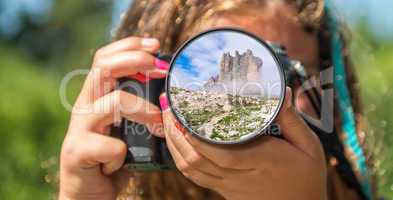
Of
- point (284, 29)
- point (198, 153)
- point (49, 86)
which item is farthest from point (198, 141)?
point (49, 86)

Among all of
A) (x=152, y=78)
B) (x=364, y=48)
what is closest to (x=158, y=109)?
(x=152, y=78)

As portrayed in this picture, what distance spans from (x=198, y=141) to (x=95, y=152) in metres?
0.16

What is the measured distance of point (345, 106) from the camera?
0.96m

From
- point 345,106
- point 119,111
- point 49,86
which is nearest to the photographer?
point 119,111

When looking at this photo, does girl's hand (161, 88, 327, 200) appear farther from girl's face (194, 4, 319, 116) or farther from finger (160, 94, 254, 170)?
girl's face (194, 4, 319, 116)

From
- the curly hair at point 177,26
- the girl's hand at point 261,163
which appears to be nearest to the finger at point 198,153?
the girl's hand at point 261,163

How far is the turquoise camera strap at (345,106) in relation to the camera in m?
0.95

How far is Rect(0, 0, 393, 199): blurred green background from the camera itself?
111 cm

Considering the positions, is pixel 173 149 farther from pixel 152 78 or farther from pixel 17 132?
pixel 17 132

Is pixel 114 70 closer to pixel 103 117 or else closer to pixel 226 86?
pixel 103 117

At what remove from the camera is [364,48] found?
1.16 meters

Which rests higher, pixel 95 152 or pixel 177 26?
pixel 177 26

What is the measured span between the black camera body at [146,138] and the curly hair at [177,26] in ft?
0.26

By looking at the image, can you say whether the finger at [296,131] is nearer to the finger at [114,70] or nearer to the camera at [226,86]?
the camera at [226,86]
